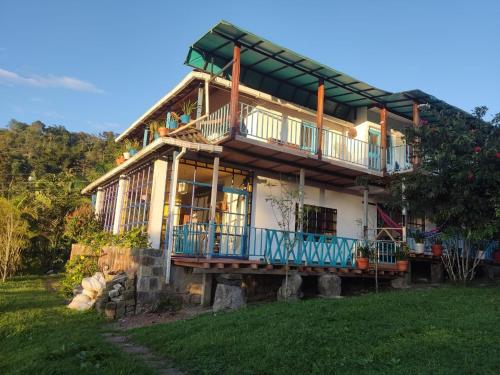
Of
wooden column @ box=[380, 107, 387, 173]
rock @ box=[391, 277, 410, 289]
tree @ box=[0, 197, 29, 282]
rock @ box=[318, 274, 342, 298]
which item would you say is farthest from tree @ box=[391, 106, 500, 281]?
tree @ box=[0, 197, 29, 282]

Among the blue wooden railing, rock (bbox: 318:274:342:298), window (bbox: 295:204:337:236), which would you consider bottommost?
rock (bbox: 318:274:342:298)

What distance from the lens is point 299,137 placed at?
12898 millimetres

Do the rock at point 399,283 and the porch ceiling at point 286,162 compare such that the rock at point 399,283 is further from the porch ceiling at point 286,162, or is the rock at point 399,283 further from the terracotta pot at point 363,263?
the porch ceiling at point 286,162

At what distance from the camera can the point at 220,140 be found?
1124 cm

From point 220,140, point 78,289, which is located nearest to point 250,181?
point 220,140

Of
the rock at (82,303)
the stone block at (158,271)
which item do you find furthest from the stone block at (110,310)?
the stone block at (158,271)

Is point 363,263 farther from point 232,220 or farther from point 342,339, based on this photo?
point 342,339

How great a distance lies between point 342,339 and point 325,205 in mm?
9248

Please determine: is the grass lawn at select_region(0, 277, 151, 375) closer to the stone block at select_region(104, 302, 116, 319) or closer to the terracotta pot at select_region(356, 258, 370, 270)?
the stone block at select_region(104, 302, 116, 319)

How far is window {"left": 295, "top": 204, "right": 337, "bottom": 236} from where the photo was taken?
14.6m

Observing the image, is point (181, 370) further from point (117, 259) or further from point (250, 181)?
point (250, 181)

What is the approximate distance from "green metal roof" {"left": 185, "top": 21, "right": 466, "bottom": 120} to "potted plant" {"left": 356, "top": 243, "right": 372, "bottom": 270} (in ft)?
16.8

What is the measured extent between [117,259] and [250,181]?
15.0ft

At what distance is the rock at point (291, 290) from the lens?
10539mm
